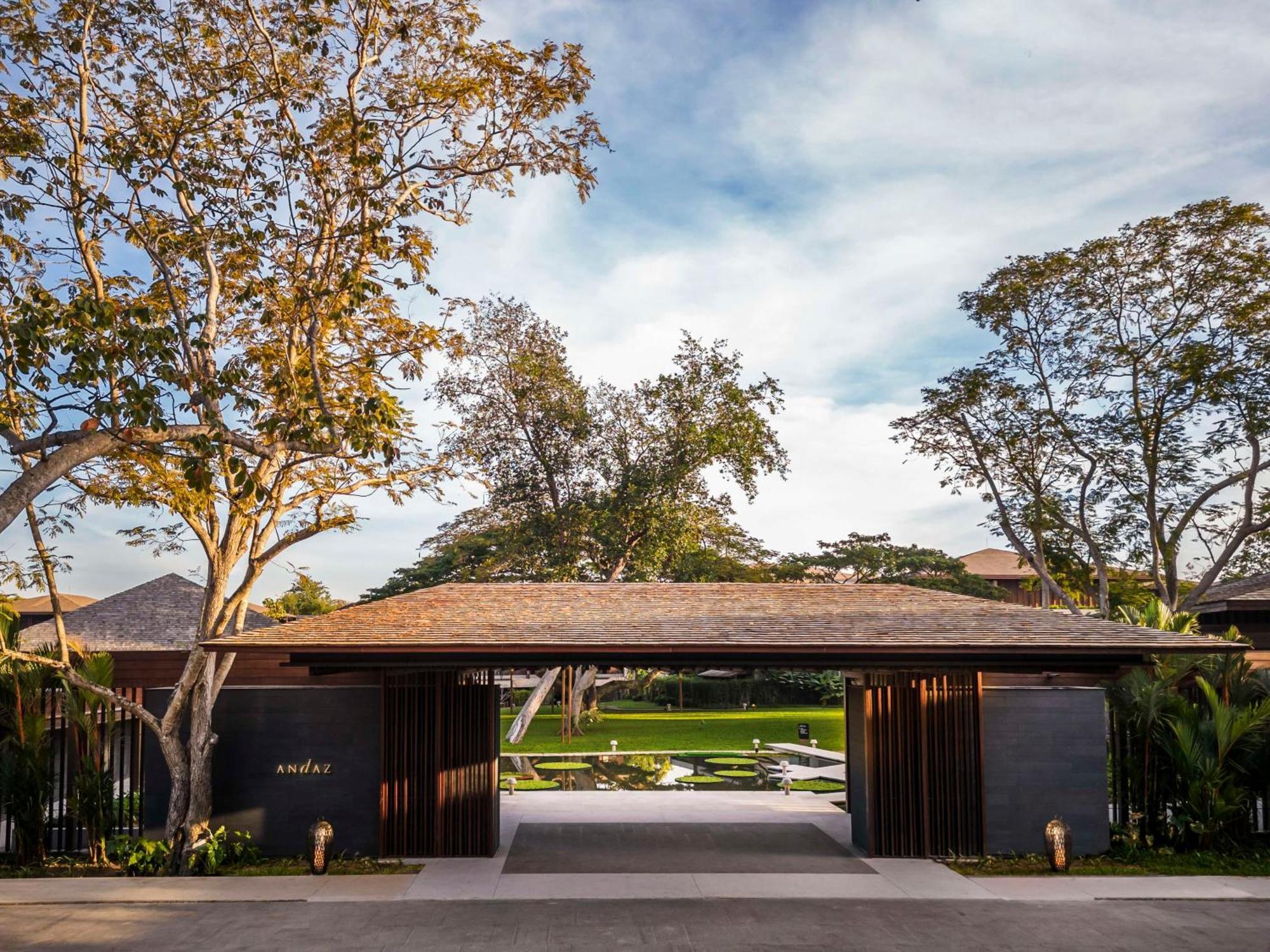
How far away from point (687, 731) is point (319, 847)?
2082cm

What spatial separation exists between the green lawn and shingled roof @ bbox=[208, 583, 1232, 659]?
1254 centimetres

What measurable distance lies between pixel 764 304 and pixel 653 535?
1068 centimetres

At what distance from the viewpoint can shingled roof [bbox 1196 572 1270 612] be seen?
24391 mm

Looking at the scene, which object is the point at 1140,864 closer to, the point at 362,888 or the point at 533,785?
the point at 362,888

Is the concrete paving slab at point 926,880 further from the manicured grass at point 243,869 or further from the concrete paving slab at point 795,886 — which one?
the manicured grass at point 243,869

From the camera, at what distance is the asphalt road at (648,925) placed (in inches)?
363

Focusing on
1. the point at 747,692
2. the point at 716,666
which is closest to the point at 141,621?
the point at 716,666

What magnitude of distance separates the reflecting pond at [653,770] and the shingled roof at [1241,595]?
10887 mm

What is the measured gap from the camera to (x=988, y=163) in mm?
15438

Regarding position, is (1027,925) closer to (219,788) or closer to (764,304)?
(219,788)

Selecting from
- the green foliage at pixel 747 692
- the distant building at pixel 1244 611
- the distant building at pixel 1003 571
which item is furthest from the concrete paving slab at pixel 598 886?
the distant building at pixel 1003 571

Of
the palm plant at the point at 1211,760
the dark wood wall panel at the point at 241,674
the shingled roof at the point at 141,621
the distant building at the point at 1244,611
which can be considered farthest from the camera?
the distant building at the point at 1244,611

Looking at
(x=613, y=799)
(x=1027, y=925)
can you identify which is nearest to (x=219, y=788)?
(x=613, y=799)

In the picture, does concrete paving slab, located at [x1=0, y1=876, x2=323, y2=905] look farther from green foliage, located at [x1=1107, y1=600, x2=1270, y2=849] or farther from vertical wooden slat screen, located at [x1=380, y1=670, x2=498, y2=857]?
green foliage, located at [x1=1107, y1=600, x2=1270, y2=849]
